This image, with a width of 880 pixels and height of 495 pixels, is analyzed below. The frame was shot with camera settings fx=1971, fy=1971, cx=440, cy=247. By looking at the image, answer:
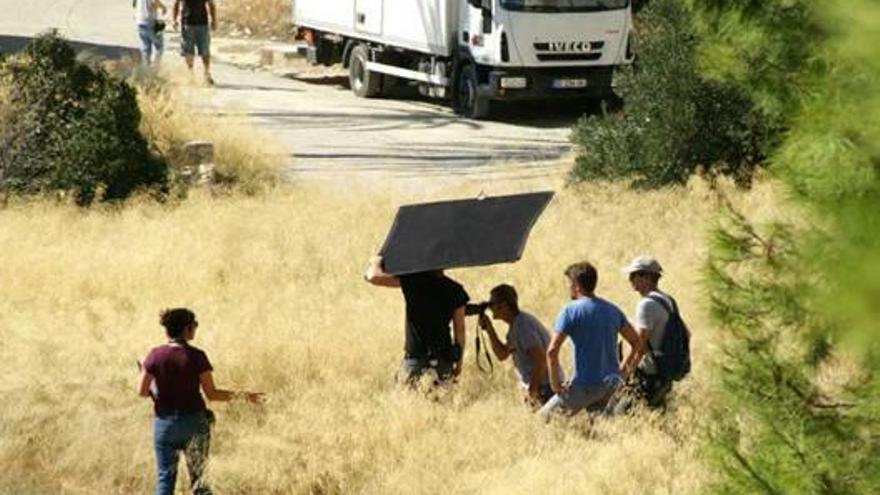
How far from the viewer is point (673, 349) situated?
37.8ft

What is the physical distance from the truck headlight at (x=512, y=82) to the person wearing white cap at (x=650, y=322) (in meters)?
15.4

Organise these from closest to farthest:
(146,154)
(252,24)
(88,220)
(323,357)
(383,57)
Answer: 1. (323,357)
2. (88,220)
3. (146,154)
4. (383,57)
5. (252,24)

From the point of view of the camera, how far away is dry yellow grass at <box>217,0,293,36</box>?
132 ft

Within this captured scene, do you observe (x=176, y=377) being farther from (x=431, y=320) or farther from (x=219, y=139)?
(x=219, y=139)

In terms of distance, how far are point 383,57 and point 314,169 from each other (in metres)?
6.68

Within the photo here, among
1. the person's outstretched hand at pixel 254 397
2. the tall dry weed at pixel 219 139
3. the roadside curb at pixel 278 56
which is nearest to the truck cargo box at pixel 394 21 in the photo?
the roadside curb at pixel 278 56

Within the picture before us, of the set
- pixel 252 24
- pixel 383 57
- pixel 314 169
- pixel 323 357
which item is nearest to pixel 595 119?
pixel 314 169

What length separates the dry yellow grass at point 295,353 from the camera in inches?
437

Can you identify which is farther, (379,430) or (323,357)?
(323,357)

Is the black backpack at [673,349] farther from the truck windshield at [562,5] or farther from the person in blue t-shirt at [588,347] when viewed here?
the truck windshield at [562,5]

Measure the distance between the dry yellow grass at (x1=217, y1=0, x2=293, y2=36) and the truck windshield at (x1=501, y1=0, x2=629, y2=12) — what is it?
13337 mm

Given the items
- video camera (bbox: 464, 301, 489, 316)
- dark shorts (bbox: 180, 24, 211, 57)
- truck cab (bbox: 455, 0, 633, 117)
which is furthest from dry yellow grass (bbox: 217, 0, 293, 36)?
video camera (bbox: 464, 301, 489, 316)

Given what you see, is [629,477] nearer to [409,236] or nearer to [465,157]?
[409,236]

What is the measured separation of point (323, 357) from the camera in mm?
13320
